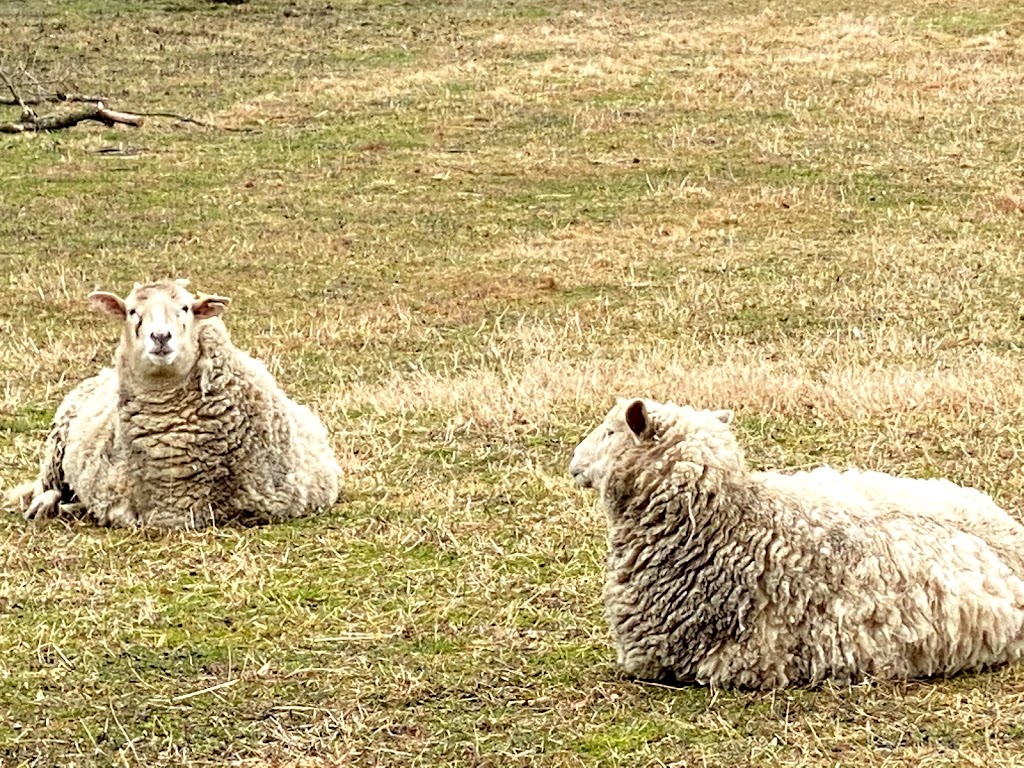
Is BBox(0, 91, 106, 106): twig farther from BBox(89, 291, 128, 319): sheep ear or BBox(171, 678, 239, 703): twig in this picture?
BBox(171, 678, 239, 703): twig

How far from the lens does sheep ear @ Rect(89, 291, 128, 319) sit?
9312mm

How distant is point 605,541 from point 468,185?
1309 centimetres

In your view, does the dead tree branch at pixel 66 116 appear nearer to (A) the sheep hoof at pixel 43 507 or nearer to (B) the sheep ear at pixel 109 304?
(B) the sheep ear at pixel 109 304

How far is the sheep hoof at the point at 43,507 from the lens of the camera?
9258 mm

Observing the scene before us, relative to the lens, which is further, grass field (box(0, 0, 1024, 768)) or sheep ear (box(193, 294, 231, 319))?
sheep ear (box(193, 294, 231, 319))

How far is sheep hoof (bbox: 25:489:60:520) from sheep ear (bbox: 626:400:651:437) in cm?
393

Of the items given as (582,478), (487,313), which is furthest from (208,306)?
(487,313)

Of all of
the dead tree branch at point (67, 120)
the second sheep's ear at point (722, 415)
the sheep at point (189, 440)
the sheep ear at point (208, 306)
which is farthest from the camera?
the dead tree branch at point (67, 120)

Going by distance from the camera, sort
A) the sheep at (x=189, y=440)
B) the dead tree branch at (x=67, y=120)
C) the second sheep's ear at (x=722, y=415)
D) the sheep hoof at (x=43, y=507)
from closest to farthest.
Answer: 1. the second sheep's ear at (x=722, y=415)
2. the sheep at (x=189, y=440)
3. the sheep hoof at (x=43, y=507)
4. the dead tree branch at (x=67, y=120)

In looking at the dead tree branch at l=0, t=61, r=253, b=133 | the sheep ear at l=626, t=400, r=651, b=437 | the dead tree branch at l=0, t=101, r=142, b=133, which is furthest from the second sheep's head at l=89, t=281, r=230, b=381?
the dead tree branch at l=0, t=101, r=142, b=133

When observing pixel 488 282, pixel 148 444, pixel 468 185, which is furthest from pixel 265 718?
pixel 468 185

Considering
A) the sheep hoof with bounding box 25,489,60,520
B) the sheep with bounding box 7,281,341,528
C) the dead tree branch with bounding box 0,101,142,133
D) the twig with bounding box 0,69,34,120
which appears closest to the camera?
the sheep with bounding box 7,281,341,528

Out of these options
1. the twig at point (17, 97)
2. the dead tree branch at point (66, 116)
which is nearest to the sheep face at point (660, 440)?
the dead tree branch at point (66, 116)

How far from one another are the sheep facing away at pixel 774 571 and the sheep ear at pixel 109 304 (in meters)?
3.49
